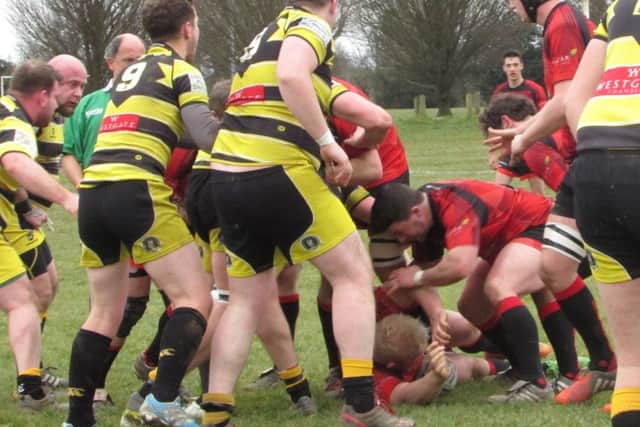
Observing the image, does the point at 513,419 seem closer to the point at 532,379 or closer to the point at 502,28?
the point at 532,379

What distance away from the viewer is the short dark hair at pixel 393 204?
5.52 m

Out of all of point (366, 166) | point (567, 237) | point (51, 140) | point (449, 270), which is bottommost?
point (449, 270)

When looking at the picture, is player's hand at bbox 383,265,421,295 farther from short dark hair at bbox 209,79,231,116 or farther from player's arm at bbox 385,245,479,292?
short dark hair at bbox 209,79,231,116

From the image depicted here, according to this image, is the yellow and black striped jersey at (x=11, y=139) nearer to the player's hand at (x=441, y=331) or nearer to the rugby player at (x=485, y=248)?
the rugby player at (x=485, y=248)

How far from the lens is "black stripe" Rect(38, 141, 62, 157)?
6777mm

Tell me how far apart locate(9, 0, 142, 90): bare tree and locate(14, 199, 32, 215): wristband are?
28304 mm

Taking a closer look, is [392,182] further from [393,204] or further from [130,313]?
[130,313]

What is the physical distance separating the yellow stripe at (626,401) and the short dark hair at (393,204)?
2127 millimetres

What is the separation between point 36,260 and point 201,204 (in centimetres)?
160

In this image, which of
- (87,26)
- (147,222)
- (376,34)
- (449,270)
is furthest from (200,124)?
(376,34)

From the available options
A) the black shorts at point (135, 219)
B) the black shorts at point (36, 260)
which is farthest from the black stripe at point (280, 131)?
the black shorts at point (36, 260)

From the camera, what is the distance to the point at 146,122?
16.1 ft

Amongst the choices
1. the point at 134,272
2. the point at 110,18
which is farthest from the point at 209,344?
the point at 110,18

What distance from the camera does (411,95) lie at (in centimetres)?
4891
